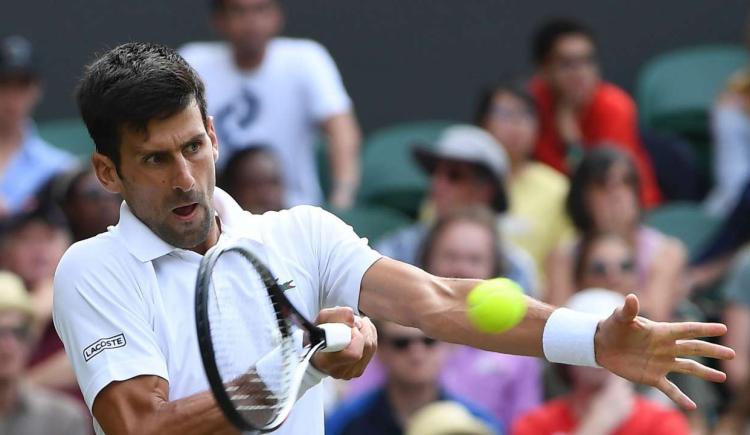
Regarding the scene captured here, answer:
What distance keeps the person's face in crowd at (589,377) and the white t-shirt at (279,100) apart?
2.11 metres

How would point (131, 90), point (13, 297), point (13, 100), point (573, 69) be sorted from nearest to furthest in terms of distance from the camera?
point (131, 90), point (13, 297), point (13, 100), point (573, 69)

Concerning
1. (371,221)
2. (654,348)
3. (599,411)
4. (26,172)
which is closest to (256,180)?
(371,221)

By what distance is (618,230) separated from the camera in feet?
20.2

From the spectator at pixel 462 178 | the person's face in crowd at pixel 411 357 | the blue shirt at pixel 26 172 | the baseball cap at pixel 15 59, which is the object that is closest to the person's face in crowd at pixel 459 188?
the spectator at pixel 462 178

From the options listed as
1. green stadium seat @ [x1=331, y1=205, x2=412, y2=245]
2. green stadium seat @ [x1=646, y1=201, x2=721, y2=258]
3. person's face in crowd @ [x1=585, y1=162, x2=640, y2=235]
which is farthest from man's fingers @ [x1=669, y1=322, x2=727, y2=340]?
green stadium seat @ [x1=646, y1=201, x2=721, y2=258]

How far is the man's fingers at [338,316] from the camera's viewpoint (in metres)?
3.01

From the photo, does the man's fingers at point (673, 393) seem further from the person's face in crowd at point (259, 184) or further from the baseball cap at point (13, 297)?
the person's face in crowd at point (259, 184)

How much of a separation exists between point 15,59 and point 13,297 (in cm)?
175

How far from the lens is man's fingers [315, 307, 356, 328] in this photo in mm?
3006

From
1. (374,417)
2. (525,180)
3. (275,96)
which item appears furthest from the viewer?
(275,96)

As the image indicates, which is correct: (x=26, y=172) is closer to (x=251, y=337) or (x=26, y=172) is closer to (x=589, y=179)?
(x=589, y=179)

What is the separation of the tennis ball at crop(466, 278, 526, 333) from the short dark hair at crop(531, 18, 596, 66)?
167 inches

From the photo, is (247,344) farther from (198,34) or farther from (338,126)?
(198,34)

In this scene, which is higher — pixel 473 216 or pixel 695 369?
pixel 695 369
